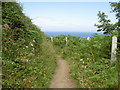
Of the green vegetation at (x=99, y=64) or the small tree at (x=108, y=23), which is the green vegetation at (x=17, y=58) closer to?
the green vegetation at (x=99, y=64)

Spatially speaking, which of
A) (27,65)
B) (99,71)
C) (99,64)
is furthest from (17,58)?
(99,64)

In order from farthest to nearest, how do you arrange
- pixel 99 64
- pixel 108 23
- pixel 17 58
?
1. pixel 108 23
2. pixel 99 64
3. pixel 17 58

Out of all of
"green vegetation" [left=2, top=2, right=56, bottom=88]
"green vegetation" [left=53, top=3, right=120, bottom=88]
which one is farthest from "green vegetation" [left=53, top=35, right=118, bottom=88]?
"green vegetation" [left=2, top=2, right=56, bottom=88]

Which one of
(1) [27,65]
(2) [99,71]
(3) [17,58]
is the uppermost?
(3) [17,58]

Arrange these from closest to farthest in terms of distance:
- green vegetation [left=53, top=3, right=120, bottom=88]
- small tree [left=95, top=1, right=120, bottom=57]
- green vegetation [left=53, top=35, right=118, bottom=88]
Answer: green vegetation [left=53, top=35, right=118, bottom=88]
green vegetation [left=53, top=3, right=120, bottom=88]
small tree [left=95, top=1, right=120, bottom=57]

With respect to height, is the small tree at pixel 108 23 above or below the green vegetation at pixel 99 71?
above

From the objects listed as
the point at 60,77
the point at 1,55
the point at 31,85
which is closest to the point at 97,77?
the point at 60,77

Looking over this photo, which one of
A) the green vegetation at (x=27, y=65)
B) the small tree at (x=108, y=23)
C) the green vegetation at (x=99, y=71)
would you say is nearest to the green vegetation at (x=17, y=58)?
the green vegetation at (x=27, y=65)

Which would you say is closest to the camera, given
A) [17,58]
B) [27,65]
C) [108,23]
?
[17,58]

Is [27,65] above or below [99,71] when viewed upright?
above

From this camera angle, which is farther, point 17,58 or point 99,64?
point 99,64

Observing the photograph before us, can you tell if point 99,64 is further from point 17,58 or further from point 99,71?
point 17,58

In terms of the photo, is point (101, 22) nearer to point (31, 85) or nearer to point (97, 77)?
point (97, 77)

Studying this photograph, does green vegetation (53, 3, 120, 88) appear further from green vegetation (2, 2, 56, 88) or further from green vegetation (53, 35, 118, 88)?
green vegetation (2, 2, 56, 88)
